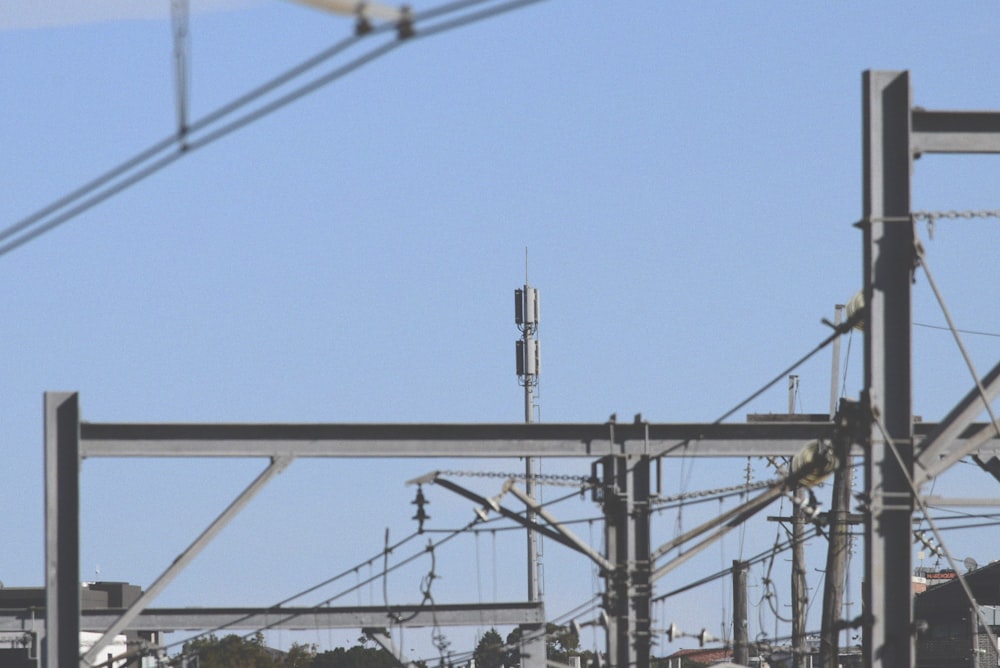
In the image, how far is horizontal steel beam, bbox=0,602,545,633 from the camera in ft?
100

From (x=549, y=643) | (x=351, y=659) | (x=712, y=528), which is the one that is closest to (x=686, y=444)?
(x=712, y=528)

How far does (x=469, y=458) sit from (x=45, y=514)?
17.1 ft

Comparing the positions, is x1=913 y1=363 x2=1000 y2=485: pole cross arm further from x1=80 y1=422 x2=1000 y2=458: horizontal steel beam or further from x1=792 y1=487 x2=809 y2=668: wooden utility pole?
x1=792 y1=487 x2=809 y2=668: wooden utility pole

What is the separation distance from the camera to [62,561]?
69.9 feet

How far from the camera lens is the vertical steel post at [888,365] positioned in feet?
50.6

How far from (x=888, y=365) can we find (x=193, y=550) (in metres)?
9.42

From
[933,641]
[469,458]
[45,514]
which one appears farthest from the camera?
[933,641]

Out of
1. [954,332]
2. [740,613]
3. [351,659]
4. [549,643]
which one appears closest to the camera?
[954,332]

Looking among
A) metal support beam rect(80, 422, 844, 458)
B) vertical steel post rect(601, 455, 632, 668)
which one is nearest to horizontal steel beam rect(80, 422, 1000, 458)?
metal support beam rect(80, 422, 844, 458)

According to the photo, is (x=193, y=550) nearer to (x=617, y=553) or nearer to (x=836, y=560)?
(x=617, y=553)

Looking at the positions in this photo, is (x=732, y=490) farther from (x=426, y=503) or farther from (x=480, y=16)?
(x=480, y=16)

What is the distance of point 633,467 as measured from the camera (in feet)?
77.1

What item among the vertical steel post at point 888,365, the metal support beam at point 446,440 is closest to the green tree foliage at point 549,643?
the metal support beam at point 446,440

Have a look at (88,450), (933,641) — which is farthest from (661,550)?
(933,641)
